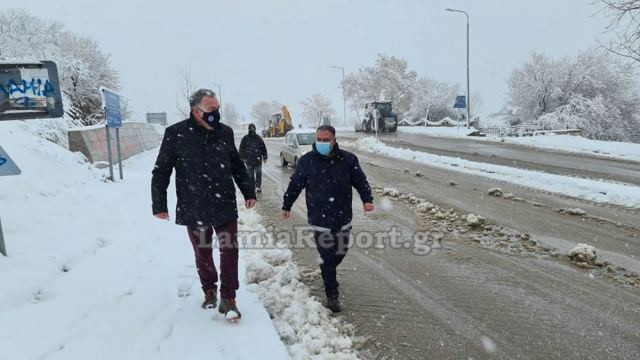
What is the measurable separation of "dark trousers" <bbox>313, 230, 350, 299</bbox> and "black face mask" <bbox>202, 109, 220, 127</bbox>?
1.52m

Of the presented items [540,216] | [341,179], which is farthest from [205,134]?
[540,216]

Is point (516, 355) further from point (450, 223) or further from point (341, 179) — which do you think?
point (450, 223)

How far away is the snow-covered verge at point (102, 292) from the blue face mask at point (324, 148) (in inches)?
65.1

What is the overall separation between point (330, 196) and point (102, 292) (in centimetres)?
253

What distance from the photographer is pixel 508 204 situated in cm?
862

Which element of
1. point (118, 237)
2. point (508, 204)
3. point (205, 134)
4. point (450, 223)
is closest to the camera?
point (205, 134)

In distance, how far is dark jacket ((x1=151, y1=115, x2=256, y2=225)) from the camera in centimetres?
352

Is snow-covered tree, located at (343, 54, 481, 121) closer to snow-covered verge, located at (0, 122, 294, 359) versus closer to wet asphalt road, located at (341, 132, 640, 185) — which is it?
wet asphalt road, located at (341, 132, 640, 185)

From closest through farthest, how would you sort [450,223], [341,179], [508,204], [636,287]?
[341,179], [636,287], [450,223], [508,204]

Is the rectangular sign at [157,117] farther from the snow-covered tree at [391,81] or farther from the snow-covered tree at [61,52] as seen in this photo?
the snow-covered tree at [391,81]

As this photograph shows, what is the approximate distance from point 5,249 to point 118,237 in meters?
1.63

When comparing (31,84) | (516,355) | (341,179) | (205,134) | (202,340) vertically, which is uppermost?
(31,84)

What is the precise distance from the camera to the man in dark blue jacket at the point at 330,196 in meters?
4.07

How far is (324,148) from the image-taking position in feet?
13.4
